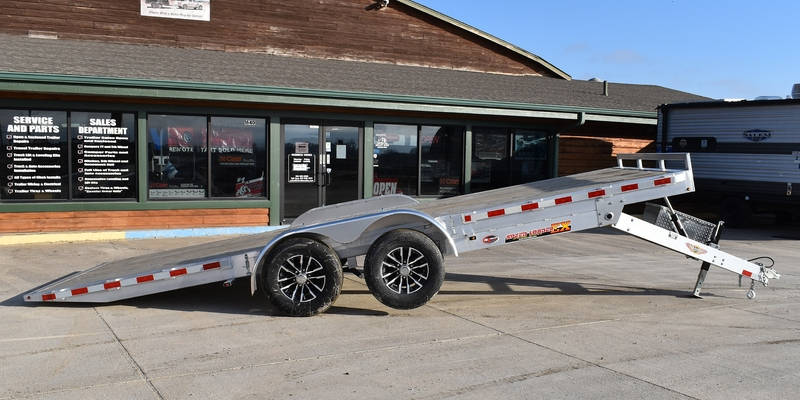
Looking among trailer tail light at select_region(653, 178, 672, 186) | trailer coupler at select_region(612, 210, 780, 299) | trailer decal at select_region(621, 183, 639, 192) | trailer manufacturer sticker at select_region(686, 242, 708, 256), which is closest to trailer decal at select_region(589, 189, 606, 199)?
trailer decal at select_region(621, 183, 639, 192)

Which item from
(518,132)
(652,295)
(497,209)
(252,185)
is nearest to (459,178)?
(518,132)

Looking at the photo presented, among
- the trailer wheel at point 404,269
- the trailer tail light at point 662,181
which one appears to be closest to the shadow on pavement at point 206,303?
the trailer wheel at point 404,269

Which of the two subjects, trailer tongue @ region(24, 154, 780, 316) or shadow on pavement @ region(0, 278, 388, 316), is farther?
shadow on pavement @ region(0, 278, 388, 316)

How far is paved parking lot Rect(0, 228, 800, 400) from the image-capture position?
17.1ft

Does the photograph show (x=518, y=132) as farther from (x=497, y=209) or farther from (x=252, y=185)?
(x=497, y=209)

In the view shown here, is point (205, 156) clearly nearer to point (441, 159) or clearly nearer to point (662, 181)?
point (441, 159)

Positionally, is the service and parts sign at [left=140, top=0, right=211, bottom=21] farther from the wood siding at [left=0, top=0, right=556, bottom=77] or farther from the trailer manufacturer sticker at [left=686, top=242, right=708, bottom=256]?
the trailer manufacturer sticker at [left=686, top=242, right=708, bottom=256]

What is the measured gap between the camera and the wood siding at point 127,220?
41.5 feet

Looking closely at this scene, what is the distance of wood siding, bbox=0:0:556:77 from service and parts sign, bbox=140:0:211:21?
0.39ft

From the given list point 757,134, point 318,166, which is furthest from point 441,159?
point 757,134

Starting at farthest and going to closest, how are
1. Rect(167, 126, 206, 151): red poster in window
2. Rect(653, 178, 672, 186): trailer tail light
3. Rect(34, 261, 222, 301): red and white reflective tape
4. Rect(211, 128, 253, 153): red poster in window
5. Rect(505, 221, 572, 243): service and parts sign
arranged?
Rect(211, 128, 253, 153): red poster in window → Rect(167, 126, 206, 151): red poster in window → Rect(653, 178, 672, 186): trailer tail light → Rect(505, 221, 572, 243): service and parts sign → Rect(34, 261, 222, 301): red and white reflective tape

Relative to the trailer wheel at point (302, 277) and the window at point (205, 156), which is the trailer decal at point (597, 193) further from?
the window at point (205, 156)

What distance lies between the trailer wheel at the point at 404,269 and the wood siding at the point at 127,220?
25.0 ft

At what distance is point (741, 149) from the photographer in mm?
16344
